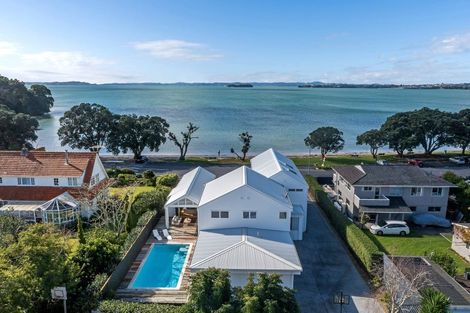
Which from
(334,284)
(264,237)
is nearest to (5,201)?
A: (264,237)

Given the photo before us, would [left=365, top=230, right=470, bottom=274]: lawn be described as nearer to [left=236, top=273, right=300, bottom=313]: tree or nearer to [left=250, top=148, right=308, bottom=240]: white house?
[left=250, top=148, right=308, bottom=240]: white house

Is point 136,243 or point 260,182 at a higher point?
point 260,182

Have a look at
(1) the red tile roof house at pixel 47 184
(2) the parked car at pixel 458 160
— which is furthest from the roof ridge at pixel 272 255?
(2) the parked car at pixel 458 160

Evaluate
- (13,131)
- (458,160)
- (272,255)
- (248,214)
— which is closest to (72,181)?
(248,214)

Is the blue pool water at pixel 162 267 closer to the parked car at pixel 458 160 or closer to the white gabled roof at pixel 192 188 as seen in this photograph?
the white gabled roof at pixel 192 188

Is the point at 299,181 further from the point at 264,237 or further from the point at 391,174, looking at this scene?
the point at 391,174

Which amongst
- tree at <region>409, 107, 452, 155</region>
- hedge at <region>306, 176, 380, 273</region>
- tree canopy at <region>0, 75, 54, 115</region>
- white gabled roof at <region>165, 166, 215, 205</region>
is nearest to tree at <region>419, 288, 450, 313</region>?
hedge at <region>306, 176, 380, 273</region>
